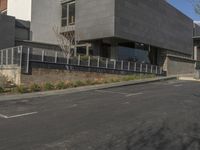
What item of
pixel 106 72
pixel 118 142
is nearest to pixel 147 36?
pixel 106 72

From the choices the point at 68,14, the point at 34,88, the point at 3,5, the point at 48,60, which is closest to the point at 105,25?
the point at 68,14

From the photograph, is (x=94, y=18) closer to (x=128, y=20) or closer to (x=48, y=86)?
(x=128, y=20)

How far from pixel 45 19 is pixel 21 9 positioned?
3700 mm

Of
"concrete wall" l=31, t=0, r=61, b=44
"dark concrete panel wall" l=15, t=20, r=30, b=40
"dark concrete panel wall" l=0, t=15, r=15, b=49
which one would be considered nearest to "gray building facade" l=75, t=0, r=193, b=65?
"concrete wall" l=31, t=0, r=61, b=44

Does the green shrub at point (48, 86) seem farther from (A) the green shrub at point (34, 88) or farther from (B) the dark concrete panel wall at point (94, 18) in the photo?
(B) the dark concrete panel wall at point (94, 18)

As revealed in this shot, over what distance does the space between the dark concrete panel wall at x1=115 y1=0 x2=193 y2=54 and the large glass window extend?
23.0ft

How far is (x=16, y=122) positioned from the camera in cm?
917

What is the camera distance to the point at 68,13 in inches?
1364

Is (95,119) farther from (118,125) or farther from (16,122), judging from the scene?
(16,122)

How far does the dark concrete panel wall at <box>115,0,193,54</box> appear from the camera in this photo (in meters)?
30.2

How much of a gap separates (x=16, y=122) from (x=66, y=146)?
3342mm

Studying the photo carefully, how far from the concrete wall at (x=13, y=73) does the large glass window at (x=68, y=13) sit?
13.2 meters

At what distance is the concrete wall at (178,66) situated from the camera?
1586 inches

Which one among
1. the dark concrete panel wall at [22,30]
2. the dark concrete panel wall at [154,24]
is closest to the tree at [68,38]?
the dark concrete panel wall at [22,30]
